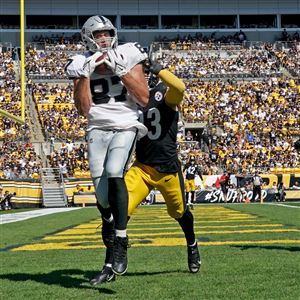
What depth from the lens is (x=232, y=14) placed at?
43.3m

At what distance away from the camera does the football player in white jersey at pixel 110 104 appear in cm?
436

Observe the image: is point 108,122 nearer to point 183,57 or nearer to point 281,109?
point 281,109

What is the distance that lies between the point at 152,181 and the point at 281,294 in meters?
1.57

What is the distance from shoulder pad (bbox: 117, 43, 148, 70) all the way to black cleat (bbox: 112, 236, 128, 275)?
1179mm

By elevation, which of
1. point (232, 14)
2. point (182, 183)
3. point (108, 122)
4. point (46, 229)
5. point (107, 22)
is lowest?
point (46, 229)

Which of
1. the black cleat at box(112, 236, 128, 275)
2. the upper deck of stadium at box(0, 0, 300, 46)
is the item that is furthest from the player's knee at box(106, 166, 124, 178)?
the upper deck of stadium at box(0, 0, 300, 46)

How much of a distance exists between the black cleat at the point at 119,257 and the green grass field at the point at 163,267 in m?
0.12

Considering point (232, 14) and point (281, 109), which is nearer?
point (281, 109)

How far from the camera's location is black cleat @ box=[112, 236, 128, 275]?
4207mm

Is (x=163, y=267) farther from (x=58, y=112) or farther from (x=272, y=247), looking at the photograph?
(x=58, y=112)

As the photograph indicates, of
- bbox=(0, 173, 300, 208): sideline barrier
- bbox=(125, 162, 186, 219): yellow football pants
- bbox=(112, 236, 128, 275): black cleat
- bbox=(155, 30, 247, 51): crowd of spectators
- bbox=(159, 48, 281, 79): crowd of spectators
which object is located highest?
bbox=(155, 30, 247, 51): crowd of spectators

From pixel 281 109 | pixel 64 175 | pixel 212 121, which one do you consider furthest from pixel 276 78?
pixel 64 175

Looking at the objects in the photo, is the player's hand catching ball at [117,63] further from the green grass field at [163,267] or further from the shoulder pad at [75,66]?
the green grass field at [163,267]

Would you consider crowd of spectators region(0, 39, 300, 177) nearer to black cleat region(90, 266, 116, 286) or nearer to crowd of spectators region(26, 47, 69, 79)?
crowd of spectators region(26, 47, 69, 79)
